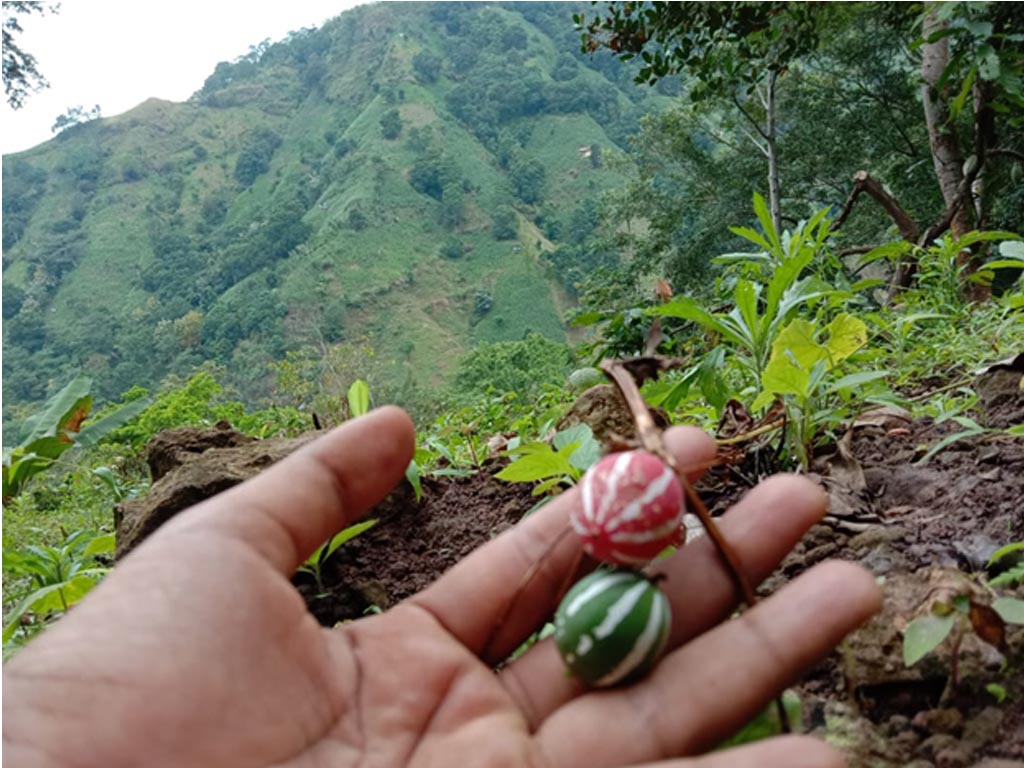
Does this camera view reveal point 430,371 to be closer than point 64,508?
No


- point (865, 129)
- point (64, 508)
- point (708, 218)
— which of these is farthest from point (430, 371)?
point (64, 508)

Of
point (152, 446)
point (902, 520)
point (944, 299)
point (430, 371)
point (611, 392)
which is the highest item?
point (152, 446)

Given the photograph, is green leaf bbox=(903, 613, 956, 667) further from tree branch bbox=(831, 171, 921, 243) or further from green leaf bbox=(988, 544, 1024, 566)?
tree branch bbox=(831, 171, 921, 243)

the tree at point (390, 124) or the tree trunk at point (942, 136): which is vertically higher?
the tree at point (390, 124)

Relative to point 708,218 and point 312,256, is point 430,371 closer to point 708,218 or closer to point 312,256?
point 312,256

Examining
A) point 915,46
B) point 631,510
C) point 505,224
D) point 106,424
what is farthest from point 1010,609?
point 505,224

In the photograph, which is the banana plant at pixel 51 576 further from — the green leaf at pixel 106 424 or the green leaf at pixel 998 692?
the green leaf at pixel 998 692

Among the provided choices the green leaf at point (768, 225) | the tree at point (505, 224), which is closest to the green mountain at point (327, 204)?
the tree at point (505, 224)
